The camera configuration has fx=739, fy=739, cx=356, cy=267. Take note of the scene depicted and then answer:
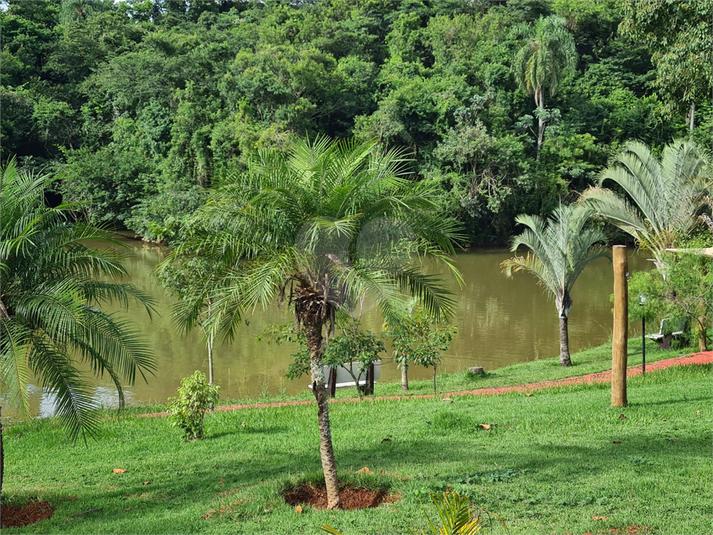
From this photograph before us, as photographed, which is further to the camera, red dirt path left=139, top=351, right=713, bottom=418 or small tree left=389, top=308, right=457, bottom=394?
red dirt path left=139, top=351, right=713, bottom=418

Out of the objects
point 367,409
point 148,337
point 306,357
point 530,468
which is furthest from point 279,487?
point 148,337

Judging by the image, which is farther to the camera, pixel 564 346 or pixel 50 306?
pixel 564 346

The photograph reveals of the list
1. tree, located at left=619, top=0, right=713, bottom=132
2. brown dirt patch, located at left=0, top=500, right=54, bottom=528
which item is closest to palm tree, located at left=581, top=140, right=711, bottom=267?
tree, located at left=619, top=0, right=713, bottom=132

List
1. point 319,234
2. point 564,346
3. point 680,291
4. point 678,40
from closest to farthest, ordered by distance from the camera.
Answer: point 319,234, point 678,40, point 680,291, point 564,346

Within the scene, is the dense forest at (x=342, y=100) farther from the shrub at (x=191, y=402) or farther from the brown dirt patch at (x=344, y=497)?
the brown dirt patch at (x=344, y=497)

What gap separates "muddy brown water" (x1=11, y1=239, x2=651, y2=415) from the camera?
54.1 ft

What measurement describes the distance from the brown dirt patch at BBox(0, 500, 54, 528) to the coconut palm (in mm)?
1010

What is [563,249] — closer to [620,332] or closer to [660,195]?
[660,195]

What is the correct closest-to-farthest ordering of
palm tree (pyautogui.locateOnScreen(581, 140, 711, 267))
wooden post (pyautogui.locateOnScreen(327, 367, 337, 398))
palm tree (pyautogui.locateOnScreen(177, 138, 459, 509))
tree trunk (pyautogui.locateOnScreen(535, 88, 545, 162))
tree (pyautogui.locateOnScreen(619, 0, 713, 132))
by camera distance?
1. palm tree (pyautogui.locateOnScreen(177, 138, 459, 509))
2. tree (pyautogui.locateOnScreen(619, 0, 713, 132))
3. wooden post (pyautogui.locateOnScreen(327, 367, 337, 398))
4. palm tree (pyautogui.locateOnScreen(581, 140, 711, 267))
5. tree trunk (pyautogui.locateOnScreen(535, 88, 545, 162))

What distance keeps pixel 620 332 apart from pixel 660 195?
340 inches

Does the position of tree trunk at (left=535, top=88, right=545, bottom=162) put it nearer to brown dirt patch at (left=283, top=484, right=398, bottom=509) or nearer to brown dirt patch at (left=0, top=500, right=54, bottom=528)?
brown dirt patch at (left=283, top=484, right=398, bottom=509)

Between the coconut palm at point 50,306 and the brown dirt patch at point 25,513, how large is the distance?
101 cm

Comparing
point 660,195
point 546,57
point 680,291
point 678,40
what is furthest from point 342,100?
point 678,40

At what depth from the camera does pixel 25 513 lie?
7.61 meters
